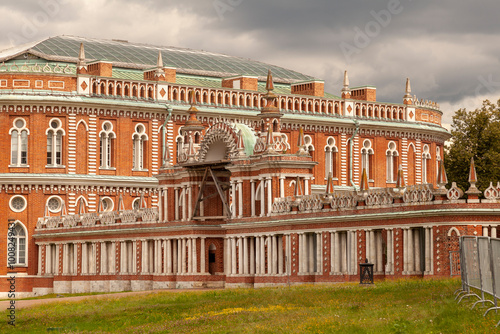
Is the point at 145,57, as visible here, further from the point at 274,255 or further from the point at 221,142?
the point at 274,255

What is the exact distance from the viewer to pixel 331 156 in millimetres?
103438

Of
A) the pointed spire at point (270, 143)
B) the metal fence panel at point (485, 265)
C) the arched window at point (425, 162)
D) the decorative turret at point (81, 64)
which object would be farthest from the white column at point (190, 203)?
the metal fence panel at point (485, 265)

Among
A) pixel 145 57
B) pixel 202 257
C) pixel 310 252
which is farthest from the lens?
pixel 145 57

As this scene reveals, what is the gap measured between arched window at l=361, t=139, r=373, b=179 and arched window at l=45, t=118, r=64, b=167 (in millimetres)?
31376

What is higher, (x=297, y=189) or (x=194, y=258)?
(x=297, y=189)

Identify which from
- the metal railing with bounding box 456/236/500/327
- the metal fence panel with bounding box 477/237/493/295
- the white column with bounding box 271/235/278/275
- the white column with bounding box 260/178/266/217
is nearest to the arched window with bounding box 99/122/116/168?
the white column with bounding box 260/178/266/217

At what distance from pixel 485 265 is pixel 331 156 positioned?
75.0 meters

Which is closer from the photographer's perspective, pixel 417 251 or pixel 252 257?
pixel 417 251

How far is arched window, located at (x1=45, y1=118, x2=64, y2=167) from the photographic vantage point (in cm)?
8938

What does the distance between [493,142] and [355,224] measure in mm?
46848

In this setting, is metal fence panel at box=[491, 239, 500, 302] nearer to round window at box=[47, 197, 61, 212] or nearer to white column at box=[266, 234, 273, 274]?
white column at box=[266, 234, 273, 274]

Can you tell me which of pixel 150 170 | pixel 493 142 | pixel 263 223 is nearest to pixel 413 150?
pixel 493 142

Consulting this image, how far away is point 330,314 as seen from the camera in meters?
35.2

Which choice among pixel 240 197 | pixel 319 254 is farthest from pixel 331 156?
pixel 319 254
